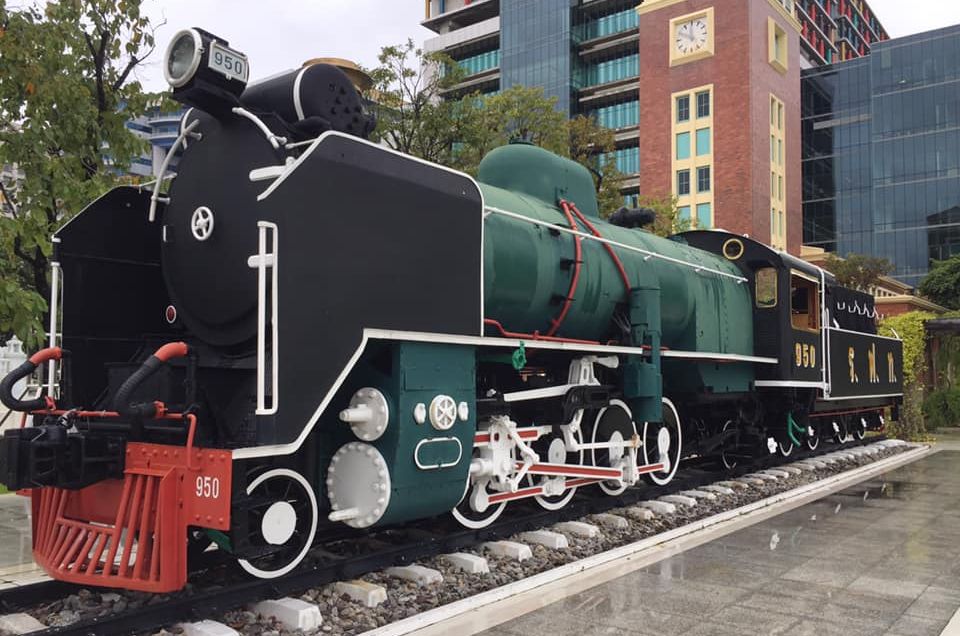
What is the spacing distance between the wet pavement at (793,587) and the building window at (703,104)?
50541mm

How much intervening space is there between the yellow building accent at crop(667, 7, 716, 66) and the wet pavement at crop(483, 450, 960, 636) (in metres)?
51.9

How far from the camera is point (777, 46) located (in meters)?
59.0

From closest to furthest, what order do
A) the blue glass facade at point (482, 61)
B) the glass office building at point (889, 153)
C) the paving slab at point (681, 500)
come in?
the paving slab at point (681, 500)
the glass office building at point (889, 153)
the blue glass facade at point (482, 61)

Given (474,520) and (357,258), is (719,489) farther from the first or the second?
(357,258)

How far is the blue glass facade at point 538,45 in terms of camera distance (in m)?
67.2

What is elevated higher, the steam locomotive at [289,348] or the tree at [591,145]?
the tree at [591,145]

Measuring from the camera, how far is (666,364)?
31.2ft

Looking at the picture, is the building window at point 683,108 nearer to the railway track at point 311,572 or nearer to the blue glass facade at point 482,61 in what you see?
the blue glass facade at point 482,61

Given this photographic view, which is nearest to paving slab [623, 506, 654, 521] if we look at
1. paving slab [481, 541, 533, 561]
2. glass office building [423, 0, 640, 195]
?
paving slab [481, 541, 533, 561]

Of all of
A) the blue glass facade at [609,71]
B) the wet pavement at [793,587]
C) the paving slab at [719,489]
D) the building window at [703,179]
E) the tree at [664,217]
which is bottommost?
the wet pavement at [793,587]

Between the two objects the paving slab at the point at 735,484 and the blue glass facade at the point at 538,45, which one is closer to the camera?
the paving slab at the point at 735,484

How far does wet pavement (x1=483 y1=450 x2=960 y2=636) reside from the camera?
4785mm

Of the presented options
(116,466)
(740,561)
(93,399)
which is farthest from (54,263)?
(740,561)

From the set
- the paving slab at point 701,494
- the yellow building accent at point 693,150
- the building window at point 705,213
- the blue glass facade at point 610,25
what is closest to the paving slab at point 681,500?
the paving slab at point 701,494
